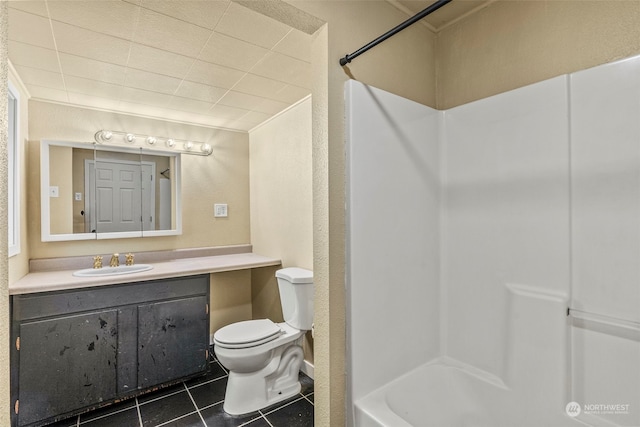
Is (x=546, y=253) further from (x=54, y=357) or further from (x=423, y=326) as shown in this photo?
(x=54, y=357)

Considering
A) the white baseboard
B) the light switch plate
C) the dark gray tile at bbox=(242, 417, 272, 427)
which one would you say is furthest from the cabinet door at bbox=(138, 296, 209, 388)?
the light switch plate

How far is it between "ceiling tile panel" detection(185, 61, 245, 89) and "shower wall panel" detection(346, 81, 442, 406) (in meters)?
1.06

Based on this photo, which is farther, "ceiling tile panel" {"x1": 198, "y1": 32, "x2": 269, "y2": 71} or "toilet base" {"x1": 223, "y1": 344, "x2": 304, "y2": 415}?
"toilet base" {"x1": 223, "y1": 344, "x2": 304, "y2": 415}

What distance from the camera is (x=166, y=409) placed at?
6.90ft

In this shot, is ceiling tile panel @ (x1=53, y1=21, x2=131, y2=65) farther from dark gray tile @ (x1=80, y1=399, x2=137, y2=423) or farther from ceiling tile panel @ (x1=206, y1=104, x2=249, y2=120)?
dark gray tile @ (x1=80, y1=399, x2=137, y2=423)

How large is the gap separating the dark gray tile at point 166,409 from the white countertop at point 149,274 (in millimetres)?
861

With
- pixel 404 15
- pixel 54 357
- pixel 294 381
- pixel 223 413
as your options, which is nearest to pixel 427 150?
pixel 404 15

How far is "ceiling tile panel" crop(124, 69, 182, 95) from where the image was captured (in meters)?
2.02

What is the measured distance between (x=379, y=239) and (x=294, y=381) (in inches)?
60.1

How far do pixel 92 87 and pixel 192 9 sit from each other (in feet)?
4.25

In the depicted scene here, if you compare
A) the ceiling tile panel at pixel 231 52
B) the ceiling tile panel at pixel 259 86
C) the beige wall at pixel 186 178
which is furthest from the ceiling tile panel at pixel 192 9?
the beige wall at pixel 186 178

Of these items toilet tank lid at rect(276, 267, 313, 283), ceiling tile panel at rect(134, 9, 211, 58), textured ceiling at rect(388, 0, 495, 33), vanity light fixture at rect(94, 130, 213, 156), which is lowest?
toilet tank lid at rect(276, 267, 313, 283)

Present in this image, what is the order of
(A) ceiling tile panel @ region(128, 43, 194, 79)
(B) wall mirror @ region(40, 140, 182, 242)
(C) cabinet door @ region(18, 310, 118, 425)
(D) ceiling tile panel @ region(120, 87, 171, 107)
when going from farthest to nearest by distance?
(B) wall mirror @ region(40, 140, 182, 242) < (D) ceiling tile panel @ region(120, 87, 171, 107) < (C) cabinet door @ region(18, 310, 118, 425) < (A) ceiling tile panel @ region(128, 43, 194, 79)

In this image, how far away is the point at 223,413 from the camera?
206 centimetres
